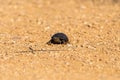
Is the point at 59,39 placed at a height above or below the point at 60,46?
A: above

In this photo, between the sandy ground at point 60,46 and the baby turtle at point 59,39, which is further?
the baby turtle at point 59,39

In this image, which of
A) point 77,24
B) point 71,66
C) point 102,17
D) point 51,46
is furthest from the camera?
point 102,17

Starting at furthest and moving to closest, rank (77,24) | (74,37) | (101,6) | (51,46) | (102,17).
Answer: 1. (101,6)
2. (102,17)
3. (77,24)
4. (74,37)
5. (51,46)

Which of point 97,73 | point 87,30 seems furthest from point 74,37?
point 97,73

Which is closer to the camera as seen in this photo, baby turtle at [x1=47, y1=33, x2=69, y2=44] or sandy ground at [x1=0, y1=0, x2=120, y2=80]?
sandy ground at [x1=0, y1=0, x2=120, y2=80]

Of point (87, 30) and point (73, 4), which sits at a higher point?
point (73, 4)

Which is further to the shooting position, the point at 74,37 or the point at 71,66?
the point at 74,37

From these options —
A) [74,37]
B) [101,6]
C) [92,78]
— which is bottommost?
[92,78]

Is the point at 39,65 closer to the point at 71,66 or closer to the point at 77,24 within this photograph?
the point at 71,66
